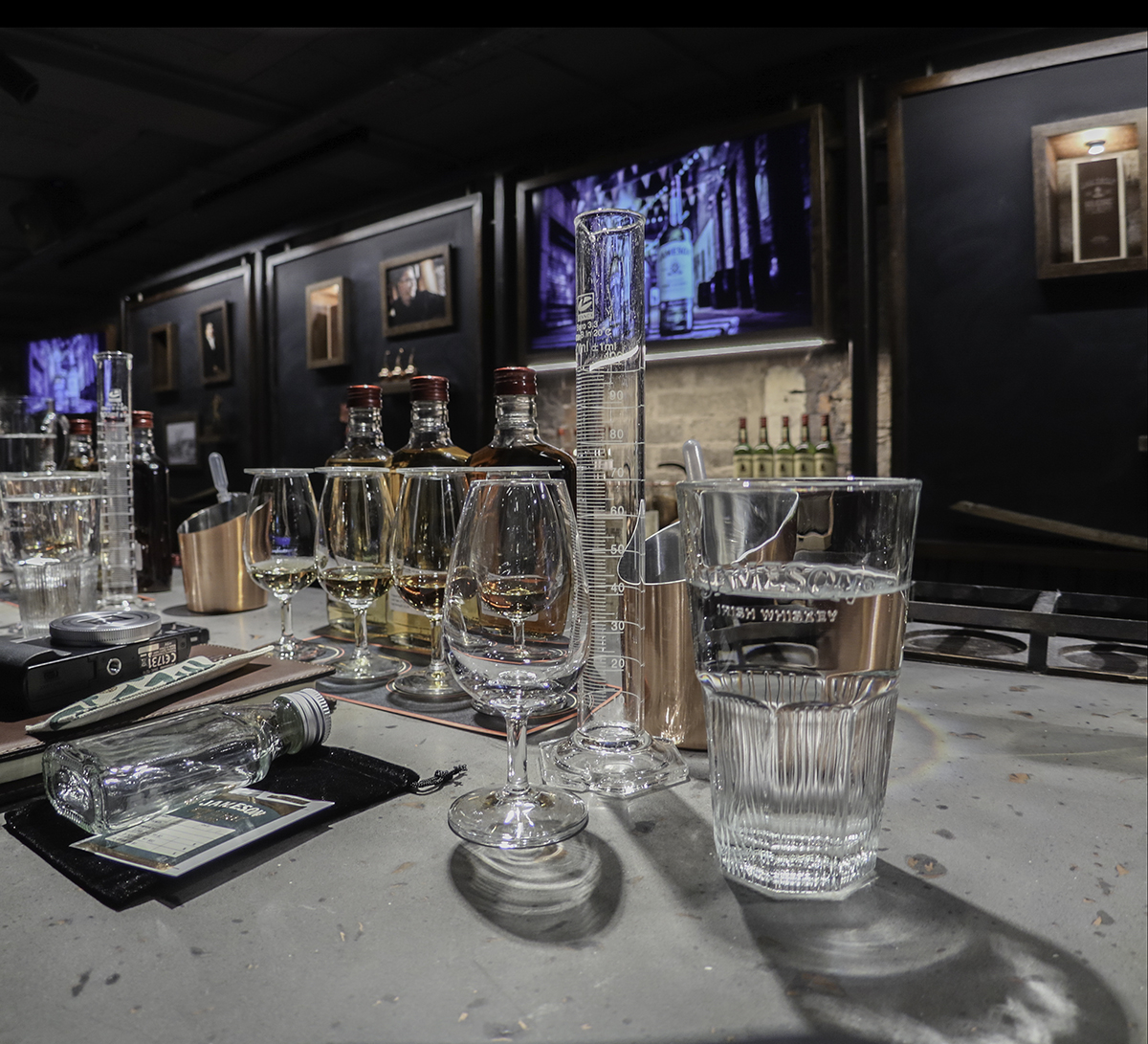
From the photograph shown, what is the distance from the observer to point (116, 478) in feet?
4.45

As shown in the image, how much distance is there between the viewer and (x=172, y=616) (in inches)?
52.2

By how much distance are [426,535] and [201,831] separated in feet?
1.19

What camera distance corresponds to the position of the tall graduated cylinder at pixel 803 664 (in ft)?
1.50

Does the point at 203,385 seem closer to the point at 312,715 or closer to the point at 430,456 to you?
the point at 430,456

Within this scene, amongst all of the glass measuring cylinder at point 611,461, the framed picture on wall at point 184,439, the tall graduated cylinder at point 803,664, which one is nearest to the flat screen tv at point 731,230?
the glass measuring cylinder at point 611,461

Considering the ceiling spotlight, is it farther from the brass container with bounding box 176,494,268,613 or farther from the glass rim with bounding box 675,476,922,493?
the glass rim with bounding box 675,476,922,493

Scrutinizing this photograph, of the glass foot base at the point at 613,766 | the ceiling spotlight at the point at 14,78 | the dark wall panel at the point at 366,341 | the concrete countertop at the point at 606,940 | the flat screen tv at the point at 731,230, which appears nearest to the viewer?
the concrete countertop at the point at 606,940

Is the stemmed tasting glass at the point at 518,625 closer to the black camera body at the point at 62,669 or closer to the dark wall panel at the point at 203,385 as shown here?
the black camera body at the point at 62,669

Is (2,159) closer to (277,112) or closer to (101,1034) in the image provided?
(277,112)

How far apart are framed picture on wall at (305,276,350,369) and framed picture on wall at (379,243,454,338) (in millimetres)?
323

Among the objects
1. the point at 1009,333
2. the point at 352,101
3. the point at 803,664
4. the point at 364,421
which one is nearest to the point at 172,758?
the point at 803,664

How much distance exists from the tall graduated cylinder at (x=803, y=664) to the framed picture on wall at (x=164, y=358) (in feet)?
21.1

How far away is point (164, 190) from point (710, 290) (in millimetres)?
3548

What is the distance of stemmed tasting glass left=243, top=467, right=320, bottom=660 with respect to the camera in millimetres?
982
